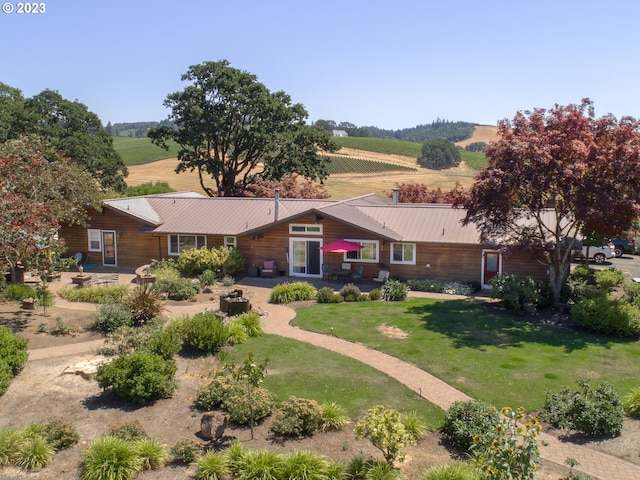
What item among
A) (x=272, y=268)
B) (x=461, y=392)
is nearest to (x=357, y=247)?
(x=272, y=268)

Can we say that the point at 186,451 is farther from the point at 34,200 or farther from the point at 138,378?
the point at 34,200

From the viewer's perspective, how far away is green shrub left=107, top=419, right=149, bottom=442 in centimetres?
1153

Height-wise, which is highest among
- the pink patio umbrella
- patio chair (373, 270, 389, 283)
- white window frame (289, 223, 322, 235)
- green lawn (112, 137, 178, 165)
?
green lawn (112, 137, 178, 165)

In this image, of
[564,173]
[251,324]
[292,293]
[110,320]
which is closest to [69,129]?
[292,293]

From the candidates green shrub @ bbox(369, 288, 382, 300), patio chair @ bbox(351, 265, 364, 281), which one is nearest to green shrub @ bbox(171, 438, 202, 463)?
green shrub @ bbox(369, 288, 382, 300)

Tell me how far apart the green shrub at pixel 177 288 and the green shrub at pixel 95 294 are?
4.88ft

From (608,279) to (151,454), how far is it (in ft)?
75.3

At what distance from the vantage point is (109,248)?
32625 mm

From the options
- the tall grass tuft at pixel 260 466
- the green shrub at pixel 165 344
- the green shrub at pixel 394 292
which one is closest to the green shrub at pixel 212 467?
the tall grass tuft at pixel 260 466

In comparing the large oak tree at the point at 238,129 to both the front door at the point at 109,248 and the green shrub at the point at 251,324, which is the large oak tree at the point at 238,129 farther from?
the green shrub at the point at 251,324

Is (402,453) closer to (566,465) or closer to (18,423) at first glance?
(566,465)

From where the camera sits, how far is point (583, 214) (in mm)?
19766

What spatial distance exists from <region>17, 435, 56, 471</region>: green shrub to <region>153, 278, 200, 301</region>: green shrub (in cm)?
1356

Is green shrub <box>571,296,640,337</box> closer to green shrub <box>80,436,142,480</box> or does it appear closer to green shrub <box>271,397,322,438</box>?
green shrub <box>271,397,322,438</box>
